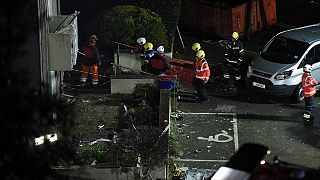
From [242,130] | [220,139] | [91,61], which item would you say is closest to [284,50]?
[242,130]

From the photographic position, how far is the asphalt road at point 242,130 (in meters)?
15.9

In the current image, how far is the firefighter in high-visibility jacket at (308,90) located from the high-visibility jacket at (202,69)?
256 cm

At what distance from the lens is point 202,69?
18.8 m

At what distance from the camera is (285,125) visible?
17641 mm

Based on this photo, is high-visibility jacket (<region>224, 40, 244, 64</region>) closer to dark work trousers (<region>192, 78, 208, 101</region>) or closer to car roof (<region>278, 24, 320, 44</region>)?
car roof (<region>278, 24, 320, 44</region>)

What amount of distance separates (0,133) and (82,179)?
447 cm

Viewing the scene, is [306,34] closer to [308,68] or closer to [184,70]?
[308,68]

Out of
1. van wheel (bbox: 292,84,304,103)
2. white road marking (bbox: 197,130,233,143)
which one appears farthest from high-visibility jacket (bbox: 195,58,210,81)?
van wheel (bbox: 292,84,304,103)

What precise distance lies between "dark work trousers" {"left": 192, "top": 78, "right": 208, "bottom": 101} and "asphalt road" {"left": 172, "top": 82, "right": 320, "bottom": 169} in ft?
0.64

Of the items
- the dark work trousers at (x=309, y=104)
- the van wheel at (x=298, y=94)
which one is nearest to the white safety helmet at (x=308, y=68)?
the dark work trousers at (x=309, y=104)

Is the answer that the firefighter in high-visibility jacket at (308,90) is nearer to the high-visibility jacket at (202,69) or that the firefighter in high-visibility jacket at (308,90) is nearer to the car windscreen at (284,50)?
the car windscreen at (284,50)

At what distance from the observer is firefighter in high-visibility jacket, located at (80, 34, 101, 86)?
19.5m

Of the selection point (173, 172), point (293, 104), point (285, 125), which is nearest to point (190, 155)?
point (173, 172)

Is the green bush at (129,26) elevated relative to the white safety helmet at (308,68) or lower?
elevated
